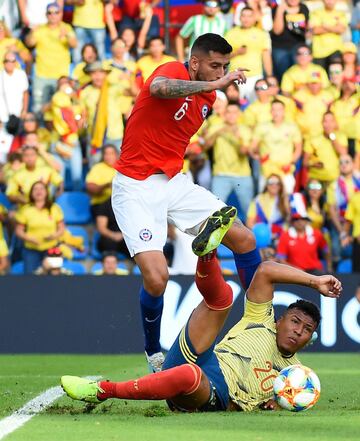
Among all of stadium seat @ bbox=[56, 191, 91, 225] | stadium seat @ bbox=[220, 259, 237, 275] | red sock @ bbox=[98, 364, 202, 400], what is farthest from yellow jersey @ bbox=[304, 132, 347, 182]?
red sock @ bbox=[98, 364, 202, 400]

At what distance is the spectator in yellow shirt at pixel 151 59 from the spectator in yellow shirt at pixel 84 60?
682mm

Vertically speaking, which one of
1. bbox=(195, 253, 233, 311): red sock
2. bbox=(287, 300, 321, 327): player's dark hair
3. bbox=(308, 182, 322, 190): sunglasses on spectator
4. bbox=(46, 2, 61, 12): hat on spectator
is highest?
bbox=(46, 2, 61, 12): hat on spectator

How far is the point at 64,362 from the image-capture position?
13195 millimetres

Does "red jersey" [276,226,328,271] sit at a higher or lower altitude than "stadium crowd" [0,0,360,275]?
lower

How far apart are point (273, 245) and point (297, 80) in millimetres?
3298

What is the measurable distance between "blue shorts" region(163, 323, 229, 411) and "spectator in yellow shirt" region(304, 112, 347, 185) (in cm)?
926

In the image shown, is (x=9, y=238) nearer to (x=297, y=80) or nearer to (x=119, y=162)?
(x=297, y=80)

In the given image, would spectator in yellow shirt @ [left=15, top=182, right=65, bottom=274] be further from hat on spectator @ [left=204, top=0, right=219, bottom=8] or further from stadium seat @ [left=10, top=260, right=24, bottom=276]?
hat on spectator @ [left=204, top=0, right=219, bottom=8]

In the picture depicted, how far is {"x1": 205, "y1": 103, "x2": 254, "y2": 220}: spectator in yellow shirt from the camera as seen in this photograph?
16078 millimetres

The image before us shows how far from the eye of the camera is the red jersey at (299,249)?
15242 millimetres

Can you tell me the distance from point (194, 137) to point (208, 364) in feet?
29.8

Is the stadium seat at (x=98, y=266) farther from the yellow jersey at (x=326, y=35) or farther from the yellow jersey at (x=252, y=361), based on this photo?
the yellow jersey at (x=252, y=361)

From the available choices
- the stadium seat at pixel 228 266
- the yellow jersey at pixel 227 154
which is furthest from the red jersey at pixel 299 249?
the yellow jersey at pixel 227 154

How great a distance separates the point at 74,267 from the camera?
16.1m
